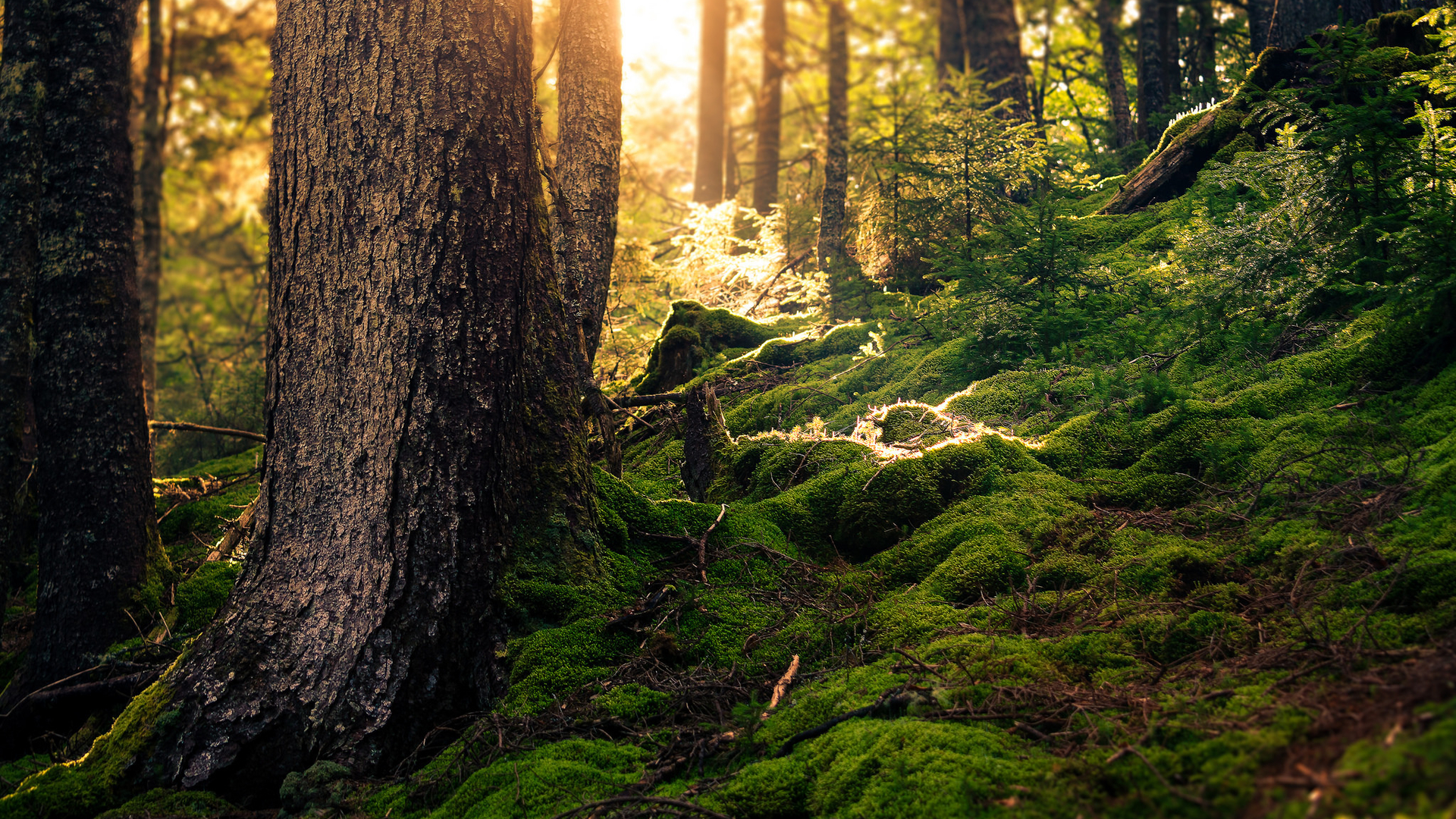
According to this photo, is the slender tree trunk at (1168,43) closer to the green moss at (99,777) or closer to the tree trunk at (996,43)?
the tree trunk at (996,43)

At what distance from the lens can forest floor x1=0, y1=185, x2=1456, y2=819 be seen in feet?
6.78

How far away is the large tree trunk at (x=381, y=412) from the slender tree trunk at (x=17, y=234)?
9.73 feet

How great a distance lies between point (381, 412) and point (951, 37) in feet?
49.5

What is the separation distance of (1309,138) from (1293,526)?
283 centimetres

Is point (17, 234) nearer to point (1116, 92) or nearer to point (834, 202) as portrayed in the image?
point (834, 202)

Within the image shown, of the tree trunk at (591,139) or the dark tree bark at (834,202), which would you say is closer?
the tree trunk at (591,139)

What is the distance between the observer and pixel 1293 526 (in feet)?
10.3

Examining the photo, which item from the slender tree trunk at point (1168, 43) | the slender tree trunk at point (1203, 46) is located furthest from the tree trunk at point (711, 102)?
the slender tree trunk at point (1203, 46)

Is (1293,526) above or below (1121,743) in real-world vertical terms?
above

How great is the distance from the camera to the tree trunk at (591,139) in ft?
24.2

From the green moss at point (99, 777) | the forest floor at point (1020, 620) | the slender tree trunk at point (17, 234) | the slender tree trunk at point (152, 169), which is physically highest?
the slender tree trunk at point (152, 169)

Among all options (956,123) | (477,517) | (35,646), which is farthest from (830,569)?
(956,123)

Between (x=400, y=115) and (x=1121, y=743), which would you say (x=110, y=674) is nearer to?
(x=400, y=115)

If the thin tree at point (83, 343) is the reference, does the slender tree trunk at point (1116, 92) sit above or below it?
above
